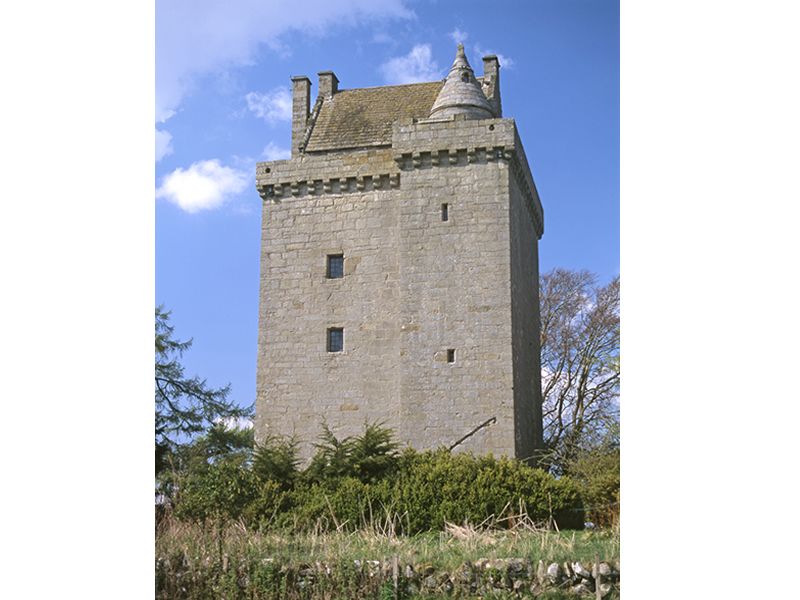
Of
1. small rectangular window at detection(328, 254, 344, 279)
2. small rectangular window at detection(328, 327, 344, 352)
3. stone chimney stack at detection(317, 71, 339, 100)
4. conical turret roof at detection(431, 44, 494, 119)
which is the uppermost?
stone chimney stack at detection(317, 71, 339, 100)

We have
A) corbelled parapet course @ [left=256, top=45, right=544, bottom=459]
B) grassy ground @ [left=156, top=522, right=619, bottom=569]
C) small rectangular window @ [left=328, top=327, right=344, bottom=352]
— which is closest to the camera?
grassy ground @ [left=156, top=522, right=619, bottom=569]

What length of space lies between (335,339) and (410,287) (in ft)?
6.73

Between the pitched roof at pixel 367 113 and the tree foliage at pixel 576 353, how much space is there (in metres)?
7.22

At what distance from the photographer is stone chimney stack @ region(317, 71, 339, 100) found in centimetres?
2148

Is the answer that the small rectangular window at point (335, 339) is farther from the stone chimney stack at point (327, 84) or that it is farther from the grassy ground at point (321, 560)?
the grassy ground at point (321, 560)

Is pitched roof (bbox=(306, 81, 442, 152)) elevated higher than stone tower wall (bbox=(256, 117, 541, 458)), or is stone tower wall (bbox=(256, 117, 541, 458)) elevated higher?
pitched roof (bbox=(306, 81, 442, 152))

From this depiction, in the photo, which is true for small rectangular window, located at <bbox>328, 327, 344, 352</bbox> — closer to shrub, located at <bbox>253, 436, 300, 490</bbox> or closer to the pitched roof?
shrub, located at <bbox>253, 436, 300, 490</bbox>

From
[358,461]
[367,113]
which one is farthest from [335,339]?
[367,113]

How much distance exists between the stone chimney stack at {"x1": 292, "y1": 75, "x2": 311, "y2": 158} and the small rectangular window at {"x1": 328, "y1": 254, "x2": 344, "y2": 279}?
3.33 metres

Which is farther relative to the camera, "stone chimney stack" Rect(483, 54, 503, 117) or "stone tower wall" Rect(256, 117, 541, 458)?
"stone chimney stack" Rect(483, 54, 503, 117)

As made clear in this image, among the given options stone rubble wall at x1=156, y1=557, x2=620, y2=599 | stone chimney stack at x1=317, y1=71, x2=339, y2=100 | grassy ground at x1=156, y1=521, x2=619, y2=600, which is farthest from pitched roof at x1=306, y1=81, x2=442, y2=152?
stone rubble wall at x1=156, y1=557, x2=620, y2=599
